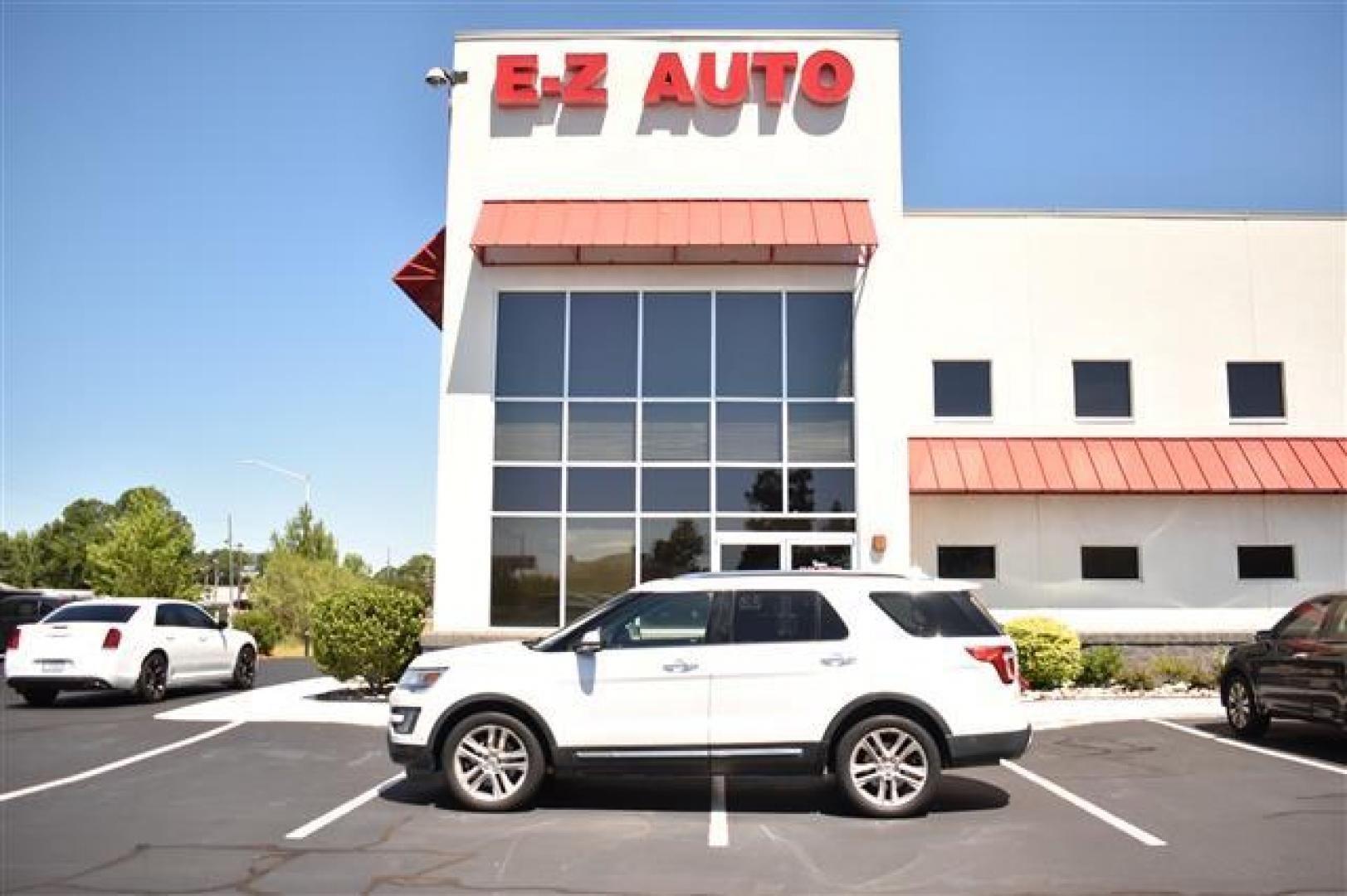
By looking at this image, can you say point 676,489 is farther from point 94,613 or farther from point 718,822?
point 718,822

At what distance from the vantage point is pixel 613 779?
9531 mm

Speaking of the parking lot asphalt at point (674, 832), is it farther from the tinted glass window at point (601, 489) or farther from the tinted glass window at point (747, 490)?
the tinted glass window at point (747, 490)

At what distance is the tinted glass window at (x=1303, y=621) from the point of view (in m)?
11.3

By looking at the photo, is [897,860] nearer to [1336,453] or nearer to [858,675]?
[858,675]

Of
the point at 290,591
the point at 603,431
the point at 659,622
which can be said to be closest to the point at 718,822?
the point at 659,622

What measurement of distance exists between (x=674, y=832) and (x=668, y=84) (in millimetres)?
13946

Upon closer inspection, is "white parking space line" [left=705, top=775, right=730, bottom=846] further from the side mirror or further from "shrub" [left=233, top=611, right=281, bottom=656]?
"shrub" [left=233, top=611, right=281, bottom=656]

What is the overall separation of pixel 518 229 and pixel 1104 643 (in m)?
11.6

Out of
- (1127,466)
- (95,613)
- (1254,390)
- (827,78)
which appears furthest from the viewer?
(1254,390)

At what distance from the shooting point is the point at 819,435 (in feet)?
58.4

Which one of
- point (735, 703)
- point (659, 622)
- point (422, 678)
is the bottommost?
point (735, 703)

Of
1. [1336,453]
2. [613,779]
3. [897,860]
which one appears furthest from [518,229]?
[1336,453]

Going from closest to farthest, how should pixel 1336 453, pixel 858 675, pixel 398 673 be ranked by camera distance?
1. pixel 858 675
2. pixel 398 673
3. pixel 1336 453

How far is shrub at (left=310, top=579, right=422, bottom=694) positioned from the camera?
14.9 metres
